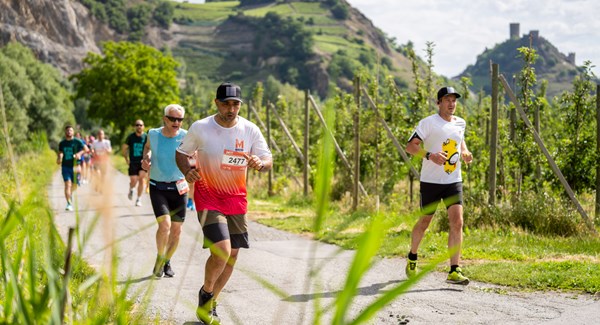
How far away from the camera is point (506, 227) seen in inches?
451

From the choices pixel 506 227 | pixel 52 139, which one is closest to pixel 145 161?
pixel 506 227

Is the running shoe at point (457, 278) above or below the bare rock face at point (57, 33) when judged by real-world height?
below

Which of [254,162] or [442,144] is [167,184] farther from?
[254,162]

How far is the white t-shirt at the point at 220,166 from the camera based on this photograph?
5980mm

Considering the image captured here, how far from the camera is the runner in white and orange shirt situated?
19.5ft

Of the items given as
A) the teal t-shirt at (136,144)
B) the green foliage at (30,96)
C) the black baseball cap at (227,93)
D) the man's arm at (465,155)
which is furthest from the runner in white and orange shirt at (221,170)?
the green foliage at (30,96)

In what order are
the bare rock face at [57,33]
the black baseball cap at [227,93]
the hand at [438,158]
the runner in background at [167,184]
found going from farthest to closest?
the bare rock face at [57,33], the runner in background at [167,184], the hand at [438,158], the black baseball cap at [227,93]

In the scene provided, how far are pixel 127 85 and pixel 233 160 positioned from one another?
206 feet

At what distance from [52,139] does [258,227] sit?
56.1m

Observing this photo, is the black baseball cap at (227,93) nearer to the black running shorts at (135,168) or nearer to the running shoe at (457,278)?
the running shoe at (457,278)

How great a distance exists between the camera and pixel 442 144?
26.4 ft

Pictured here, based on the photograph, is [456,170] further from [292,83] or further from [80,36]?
[292,83]

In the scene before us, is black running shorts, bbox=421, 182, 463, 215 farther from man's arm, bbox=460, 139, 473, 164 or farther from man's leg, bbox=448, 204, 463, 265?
man's arm, bbox=460, 139, 473, 164

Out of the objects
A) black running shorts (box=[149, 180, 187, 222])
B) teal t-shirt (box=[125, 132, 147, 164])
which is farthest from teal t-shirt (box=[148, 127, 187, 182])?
teal t-shirt (box=[125, 132, 147, 164])
